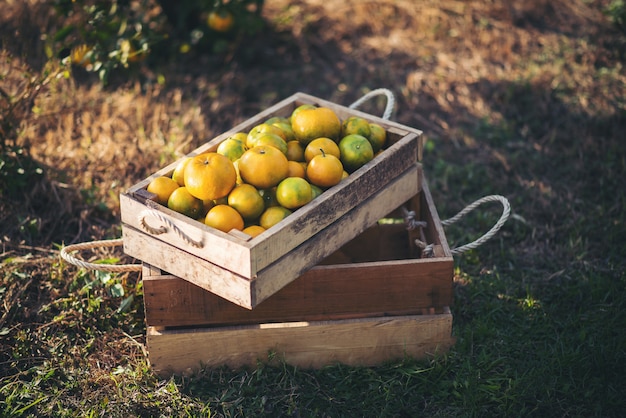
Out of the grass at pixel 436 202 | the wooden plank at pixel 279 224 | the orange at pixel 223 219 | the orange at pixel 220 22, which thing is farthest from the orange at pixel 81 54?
the orange at pixel 223 219

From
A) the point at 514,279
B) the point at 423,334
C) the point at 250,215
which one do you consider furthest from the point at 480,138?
the point at 250,215

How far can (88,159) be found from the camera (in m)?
4.49

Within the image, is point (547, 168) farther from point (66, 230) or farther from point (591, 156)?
point (66, 230)

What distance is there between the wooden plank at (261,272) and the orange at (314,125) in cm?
39

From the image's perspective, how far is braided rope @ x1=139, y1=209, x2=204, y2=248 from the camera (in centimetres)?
275

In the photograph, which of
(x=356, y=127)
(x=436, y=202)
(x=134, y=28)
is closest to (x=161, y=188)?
(x=356, y=127)

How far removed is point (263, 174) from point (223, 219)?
274mm

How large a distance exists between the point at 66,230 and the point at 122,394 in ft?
4.44

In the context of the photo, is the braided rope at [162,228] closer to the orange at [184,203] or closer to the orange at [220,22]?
the orange at [184,203]

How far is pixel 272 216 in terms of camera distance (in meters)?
2.85

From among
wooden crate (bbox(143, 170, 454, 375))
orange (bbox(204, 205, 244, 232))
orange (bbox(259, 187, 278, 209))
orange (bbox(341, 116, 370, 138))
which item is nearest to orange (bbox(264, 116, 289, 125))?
orange (bbox(341, 116, 370, 138))

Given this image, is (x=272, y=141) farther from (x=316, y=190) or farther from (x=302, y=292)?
(x=302, y=292)

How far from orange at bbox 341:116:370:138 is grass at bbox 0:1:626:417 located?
106 centimetres

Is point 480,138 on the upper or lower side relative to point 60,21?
lower
